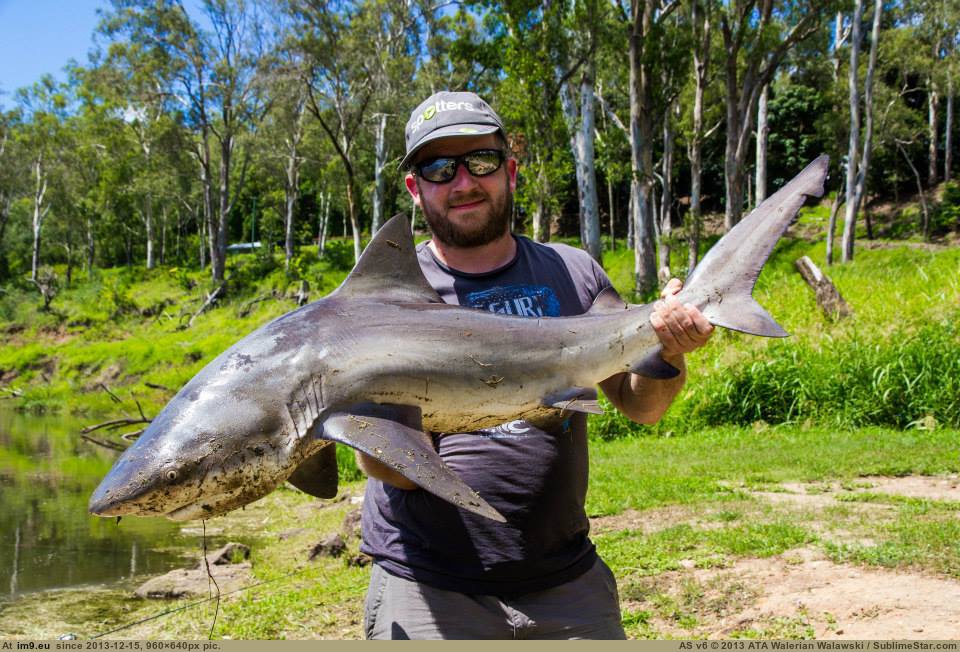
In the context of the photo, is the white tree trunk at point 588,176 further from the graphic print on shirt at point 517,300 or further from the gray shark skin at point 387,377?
the gray shark skin at point 387,377

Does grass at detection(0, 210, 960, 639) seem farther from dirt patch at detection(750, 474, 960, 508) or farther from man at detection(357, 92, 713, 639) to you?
man at detection(357, 92, 713, 639)

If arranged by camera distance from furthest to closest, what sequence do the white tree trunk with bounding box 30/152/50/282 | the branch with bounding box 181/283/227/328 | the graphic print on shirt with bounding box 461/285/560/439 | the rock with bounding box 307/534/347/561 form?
the white tree trunk with bounding box 30/152/50/282 < the branch with bounding box 181/283/227/328 < the rock with bounding box 307/534/347/561 < the graphic print on shirt with bounding box 461/285/560/439

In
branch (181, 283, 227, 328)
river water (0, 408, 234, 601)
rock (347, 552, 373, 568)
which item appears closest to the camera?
rock (347, 552, 373, 568)

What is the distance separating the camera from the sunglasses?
9.07 feet

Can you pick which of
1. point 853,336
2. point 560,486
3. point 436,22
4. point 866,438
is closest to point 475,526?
point 560,486

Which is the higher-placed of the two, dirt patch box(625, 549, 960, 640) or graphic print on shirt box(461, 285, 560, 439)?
graphic print on shirt box(461, 285, 560, 439)

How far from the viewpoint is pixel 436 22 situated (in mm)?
33812

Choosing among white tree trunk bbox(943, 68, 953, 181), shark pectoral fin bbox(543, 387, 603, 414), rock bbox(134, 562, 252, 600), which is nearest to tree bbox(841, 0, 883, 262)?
white tree trunk bbox(943, 68, 953, 181)

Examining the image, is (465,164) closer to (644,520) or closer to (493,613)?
(493,613)

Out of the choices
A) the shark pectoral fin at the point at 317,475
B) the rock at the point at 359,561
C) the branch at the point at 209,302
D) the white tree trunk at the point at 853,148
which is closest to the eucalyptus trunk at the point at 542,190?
the white tree trunk at the point at 853,148

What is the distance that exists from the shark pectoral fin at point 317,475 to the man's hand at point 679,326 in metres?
1.04

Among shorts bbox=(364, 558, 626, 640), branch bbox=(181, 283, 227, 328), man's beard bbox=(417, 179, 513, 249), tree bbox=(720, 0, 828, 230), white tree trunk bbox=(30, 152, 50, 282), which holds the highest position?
white tree trunk bbox=(30, 152, 50, 282)

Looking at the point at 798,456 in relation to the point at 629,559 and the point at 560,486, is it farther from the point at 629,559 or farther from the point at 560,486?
the point at 560,486

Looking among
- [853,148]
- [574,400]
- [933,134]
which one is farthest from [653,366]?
[933,134]
